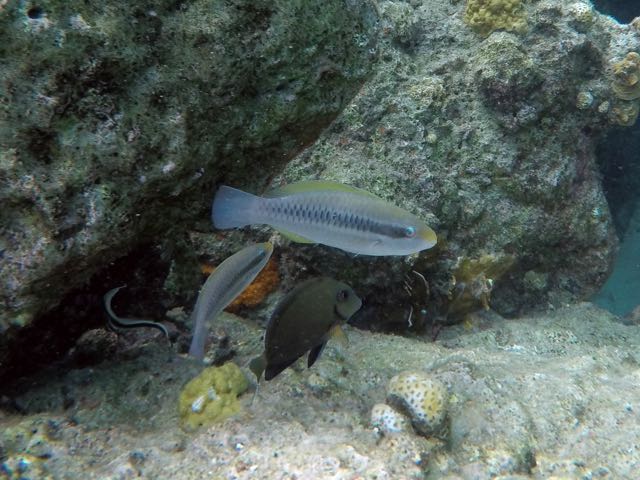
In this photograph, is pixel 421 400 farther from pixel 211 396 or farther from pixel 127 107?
pixel 127 107

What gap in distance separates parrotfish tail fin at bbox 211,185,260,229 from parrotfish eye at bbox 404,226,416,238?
Answer: 82 cm

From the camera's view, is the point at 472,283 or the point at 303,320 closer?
the point at 303,320

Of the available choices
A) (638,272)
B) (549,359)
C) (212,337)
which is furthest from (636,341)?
(638,272)

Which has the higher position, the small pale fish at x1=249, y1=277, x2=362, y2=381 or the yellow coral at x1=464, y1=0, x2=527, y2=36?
the yellow coral at x1=464, y1=0, x2=527, y2=36

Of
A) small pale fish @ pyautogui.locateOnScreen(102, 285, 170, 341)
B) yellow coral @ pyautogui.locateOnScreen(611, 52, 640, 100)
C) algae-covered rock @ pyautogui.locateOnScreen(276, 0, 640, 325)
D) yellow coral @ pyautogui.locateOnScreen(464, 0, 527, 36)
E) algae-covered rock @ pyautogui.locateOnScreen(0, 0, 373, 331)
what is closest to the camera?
algae-covered rock @ pyautogui.locateOnScreen(0, 0, 373, 331)

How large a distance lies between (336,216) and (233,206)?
570 mm

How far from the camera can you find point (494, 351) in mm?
4633

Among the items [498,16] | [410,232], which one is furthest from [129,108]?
[498,16]

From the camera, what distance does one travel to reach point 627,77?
5.80 meters

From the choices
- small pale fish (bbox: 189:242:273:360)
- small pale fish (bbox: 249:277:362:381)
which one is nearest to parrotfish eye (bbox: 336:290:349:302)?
small pale fish (bbox: 249:277:362:381)

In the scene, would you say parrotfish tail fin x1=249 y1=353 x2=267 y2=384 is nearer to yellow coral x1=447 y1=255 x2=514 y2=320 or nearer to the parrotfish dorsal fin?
the parrotfish dorsal fin

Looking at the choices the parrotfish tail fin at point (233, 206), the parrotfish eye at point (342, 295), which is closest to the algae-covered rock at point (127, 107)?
the parrotfish tail fin at point (233, 206)

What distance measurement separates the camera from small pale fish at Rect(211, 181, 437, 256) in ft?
7.81

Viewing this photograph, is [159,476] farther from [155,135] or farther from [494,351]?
[494,351]
